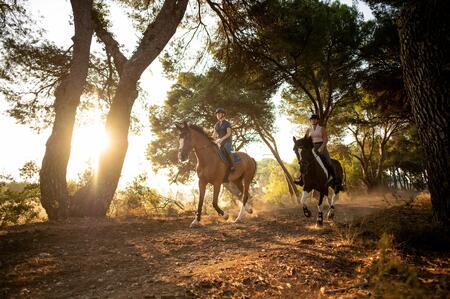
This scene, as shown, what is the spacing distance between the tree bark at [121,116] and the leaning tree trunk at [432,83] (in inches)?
300

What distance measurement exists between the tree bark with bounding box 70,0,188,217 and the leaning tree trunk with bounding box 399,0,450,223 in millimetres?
7632

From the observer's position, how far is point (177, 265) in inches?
179

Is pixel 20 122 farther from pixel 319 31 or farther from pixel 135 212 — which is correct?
pixel 319 31

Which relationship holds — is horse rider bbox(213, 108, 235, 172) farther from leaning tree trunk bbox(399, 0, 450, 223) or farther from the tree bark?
leaning tree trunk bbox(399, 0, 450, 223)

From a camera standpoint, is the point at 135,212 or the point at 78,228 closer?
the point at 78,228

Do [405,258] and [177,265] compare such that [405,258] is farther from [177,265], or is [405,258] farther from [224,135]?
[224,135]

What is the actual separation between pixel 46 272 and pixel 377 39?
17.0 metres

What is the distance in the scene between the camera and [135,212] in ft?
42.7

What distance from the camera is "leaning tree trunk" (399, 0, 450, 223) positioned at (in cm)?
451

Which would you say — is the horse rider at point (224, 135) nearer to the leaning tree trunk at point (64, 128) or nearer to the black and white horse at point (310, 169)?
the black and white horse at point (310, 169)

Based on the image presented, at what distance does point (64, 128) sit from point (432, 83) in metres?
9.76

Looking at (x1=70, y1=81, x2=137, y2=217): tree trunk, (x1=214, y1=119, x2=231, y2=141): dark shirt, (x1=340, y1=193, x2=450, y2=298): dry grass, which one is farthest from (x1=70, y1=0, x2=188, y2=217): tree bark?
(x1=340, y1=193, x2=450, y2=298): dry grass

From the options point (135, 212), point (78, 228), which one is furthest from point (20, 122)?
point (78, 228)

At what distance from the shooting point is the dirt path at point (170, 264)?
133 inches
